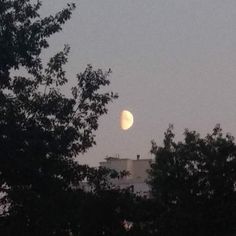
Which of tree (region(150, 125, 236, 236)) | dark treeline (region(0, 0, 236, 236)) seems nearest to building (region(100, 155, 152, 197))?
tree (region(150, 125, 236, 236))

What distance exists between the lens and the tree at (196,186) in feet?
90.4

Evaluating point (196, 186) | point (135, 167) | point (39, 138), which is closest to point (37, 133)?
point (39, 138)

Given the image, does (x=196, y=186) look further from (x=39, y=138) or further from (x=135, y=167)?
(x=135, y=167)

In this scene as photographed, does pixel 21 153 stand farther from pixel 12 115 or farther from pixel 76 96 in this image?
pixel 76 96

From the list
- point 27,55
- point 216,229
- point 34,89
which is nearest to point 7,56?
point 27,55

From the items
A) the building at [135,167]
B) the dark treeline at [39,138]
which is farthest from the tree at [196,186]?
the building at [135,167]

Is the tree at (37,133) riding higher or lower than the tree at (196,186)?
lower

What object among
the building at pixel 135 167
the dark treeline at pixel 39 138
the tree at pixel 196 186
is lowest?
the dark treeline at pixel 39 138

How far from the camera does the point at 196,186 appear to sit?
2853cm

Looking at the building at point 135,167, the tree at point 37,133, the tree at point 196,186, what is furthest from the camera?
the building at point 135,167

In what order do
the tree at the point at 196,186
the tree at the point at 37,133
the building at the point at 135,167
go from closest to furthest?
the tree at the point at 37,133
the tree at the point at 196,186
the building at the point at 135,167

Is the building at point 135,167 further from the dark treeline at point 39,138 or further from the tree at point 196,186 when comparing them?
the dark treeline at point 39,138

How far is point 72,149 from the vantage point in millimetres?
14094

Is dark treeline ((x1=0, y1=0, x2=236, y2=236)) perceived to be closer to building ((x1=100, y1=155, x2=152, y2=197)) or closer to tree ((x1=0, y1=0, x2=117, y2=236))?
tree ((x1=0, y1=0, x2=117, y2=236))
